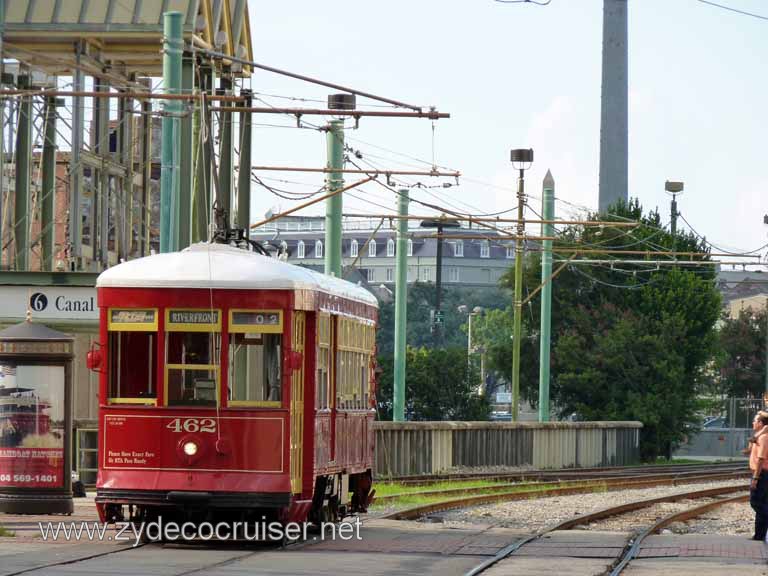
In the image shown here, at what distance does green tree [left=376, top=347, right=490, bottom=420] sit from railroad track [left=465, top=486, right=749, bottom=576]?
38.1 m

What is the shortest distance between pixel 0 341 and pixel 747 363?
251 feet

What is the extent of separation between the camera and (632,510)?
2805cm

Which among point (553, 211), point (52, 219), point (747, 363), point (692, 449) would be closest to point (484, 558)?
point (52, 219)

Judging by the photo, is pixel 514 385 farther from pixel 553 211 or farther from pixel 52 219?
pixel 52 219

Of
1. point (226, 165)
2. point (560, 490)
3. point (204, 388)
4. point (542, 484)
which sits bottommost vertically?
point (542, 484)

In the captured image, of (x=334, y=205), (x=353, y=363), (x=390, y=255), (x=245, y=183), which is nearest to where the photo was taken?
(x=353, y=363)

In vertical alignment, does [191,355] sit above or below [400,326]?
below

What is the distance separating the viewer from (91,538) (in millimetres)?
17859

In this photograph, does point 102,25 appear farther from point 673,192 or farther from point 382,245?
point 382,245

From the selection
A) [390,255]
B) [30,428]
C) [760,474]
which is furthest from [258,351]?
[390,255]

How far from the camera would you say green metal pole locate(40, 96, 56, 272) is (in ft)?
121

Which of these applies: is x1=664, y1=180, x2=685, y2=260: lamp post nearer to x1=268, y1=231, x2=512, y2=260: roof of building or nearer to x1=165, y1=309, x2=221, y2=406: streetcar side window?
x1=165, y1=309, x2=221, y2=406: streetcar side window

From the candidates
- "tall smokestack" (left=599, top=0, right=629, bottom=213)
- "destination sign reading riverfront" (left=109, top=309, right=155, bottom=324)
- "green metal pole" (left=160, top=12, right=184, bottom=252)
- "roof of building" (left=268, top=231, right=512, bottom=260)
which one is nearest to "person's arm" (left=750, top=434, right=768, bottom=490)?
"destination sign reading riverfront" (left=109, top=309, right=155, bottom=324)

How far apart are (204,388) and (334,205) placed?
1594 centimetres
